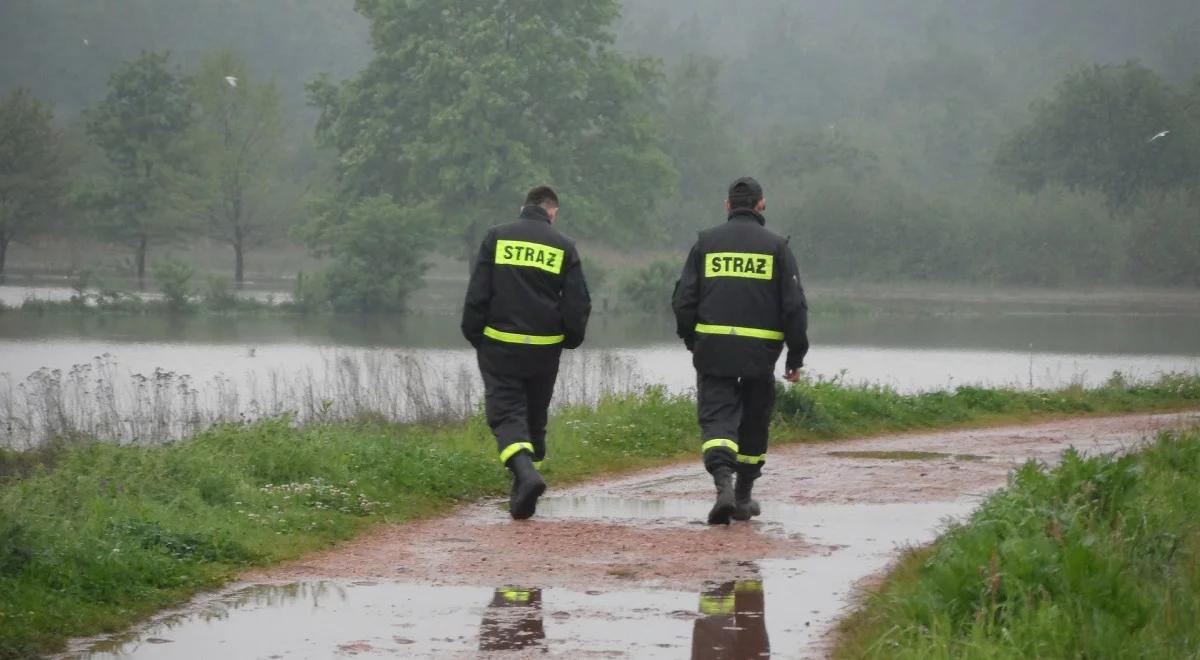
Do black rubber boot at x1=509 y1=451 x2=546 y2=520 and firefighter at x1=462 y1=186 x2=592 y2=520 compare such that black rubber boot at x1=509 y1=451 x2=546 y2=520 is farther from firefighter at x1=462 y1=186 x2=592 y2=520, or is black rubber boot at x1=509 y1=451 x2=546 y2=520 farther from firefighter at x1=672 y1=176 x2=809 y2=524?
firefighter at x1=672 y1=176 x2=809 y2=524

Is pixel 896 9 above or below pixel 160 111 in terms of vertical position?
above

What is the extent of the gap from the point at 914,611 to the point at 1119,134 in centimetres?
7407

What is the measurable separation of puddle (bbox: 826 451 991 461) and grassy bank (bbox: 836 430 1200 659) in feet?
16.8

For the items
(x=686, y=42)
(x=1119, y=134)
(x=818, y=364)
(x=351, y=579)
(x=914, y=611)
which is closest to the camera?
(x=914, y=611)

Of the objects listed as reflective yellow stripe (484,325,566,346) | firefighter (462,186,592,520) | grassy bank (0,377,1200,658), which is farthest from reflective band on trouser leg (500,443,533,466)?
grassy bank (0,377,1200,658)

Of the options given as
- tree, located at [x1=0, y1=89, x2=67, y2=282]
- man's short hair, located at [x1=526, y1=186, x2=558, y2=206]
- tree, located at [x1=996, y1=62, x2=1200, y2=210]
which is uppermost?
tree, located at [x1=996, y1=62, x2=1200, y2=210]

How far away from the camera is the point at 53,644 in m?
6.85

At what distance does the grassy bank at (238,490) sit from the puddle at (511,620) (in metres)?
0.43

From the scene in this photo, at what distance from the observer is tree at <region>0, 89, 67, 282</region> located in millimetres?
68562

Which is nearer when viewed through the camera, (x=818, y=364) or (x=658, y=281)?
(x=818, y=364)

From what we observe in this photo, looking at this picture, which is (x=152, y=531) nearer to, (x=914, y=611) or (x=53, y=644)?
(x=53, y=644)

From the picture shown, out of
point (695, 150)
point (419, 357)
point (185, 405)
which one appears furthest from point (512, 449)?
point (695, 150)

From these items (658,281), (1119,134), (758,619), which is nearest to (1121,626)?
(758,619)

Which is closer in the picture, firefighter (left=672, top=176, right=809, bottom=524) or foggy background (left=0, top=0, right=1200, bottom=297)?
firefighter (left=672, top=176, right=809, bottom=524)
